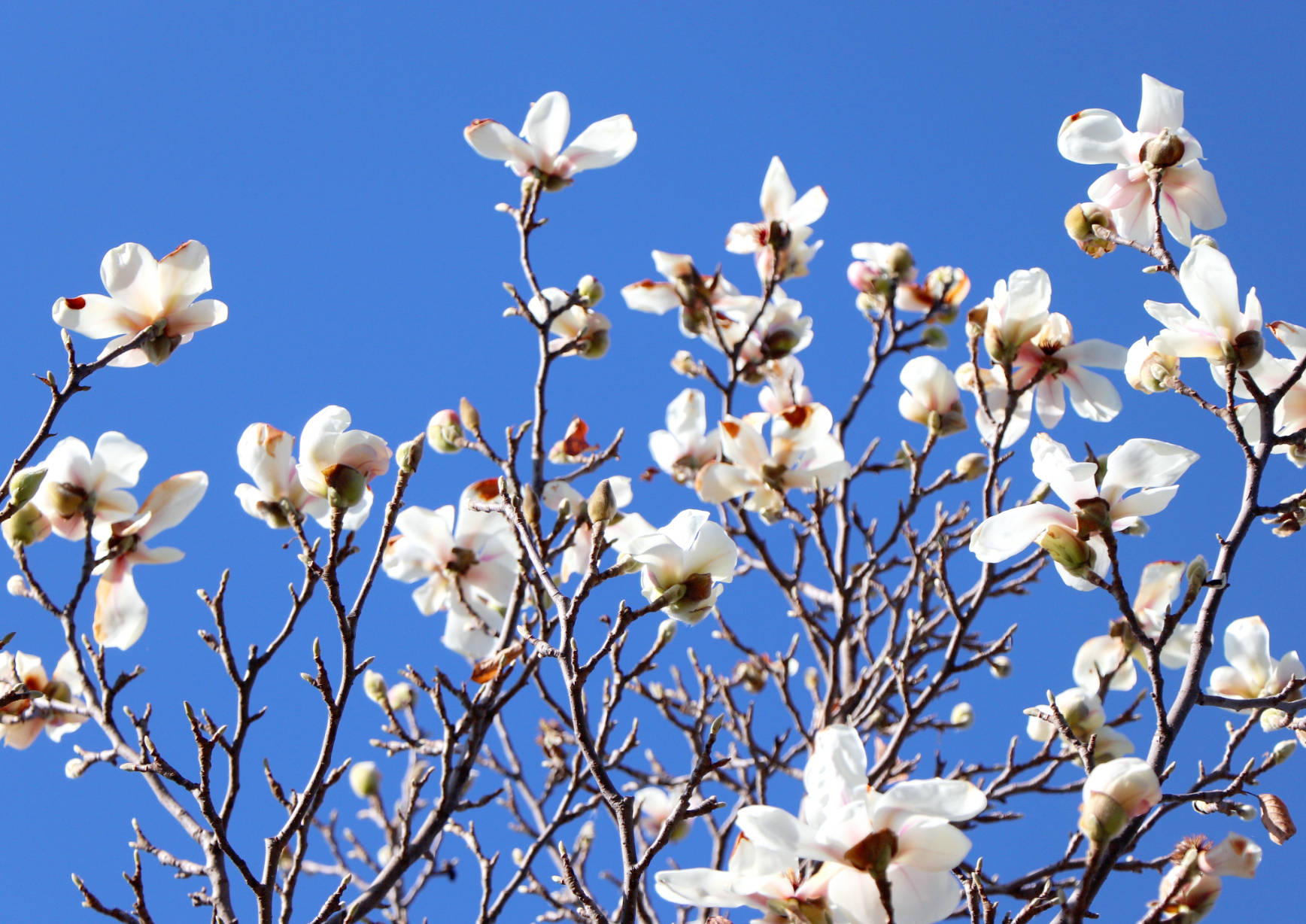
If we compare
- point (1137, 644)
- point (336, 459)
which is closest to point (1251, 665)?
point (1137, 644)

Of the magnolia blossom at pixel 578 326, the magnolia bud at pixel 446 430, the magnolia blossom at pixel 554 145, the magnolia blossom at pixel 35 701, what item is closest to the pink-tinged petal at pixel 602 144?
the magnolia blossom at pixel 554 145

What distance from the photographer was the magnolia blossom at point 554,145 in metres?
2.36

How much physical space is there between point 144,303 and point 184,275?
8 cm

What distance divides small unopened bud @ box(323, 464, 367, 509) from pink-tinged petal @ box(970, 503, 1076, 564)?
96cm

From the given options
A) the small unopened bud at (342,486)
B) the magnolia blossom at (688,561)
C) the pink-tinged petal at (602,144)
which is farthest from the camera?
the pink-tinged petal at (602,144)

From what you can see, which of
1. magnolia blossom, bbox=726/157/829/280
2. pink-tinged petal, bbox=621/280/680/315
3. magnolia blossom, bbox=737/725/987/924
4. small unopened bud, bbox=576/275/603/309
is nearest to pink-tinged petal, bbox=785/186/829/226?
magnolia blossom, bbox=726/157/829/280

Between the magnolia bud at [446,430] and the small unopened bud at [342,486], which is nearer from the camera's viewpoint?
the small unopened bud at [342,486]

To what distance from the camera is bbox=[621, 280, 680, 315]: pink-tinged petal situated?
9.68ft

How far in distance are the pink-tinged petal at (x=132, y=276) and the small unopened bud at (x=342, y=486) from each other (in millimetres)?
434

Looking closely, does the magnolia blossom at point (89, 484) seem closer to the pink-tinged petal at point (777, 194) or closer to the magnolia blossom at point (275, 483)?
the magnolia blossom at point (275, 483)

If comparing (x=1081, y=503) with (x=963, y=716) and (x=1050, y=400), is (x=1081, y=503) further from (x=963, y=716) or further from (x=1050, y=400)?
(x=963, y=716)

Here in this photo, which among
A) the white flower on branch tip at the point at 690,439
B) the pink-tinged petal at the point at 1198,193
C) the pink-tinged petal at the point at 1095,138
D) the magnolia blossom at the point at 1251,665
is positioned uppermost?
the white flower on branch tip at the point at 690,439

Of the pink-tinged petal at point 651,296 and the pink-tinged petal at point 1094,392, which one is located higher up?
the pink-tinged petal at point 651,296

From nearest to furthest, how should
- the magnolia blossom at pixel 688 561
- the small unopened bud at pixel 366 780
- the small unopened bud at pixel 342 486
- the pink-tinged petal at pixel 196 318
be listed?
the magnolia blossom at pixel 688 561 → the small unopened bud at pixel 342 486 → the pink-tinged petal at pixel 196 318 → the small unopened bud at pixel 366 780
